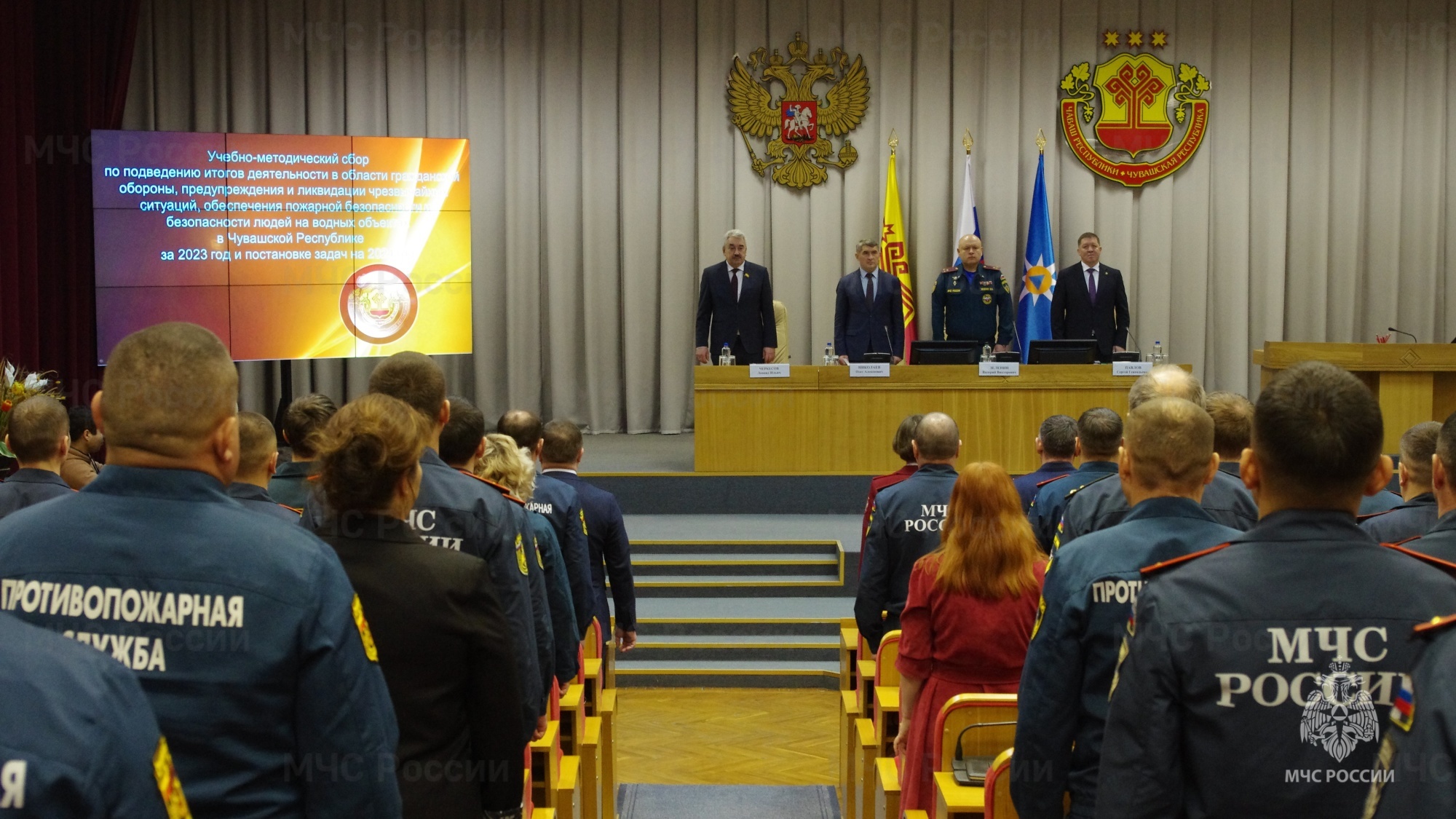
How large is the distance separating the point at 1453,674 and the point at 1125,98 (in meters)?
Result: 9.68

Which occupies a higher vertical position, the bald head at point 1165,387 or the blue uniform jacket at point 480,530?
the bald head at point 1165,387

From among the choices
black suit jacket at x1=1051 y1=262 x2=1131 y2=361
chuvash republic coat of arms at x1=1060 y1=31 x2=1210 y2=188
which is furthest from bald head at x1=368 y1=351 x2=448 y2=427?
chuvash republic coat of arms at x1=1060 y1=31 x2=1210 y2=188

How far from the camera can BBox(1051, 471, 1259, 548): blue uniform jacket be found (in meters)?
2.41

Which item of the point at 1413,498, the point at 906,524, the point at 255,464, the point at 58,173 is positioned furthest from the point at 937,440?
the point at 58,173

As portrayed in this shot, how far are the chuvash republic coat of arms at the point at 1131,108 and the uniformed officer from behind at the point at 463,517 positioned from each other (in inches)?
336

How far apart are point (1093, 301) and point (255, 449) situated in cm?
673

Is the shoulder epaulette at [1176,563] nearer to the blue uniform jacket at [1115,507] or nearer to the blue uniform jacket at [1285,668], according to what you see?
the blue uniform jacket at [1285,668]

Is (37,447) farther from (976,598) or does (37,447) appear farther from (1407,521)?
(1407,521)

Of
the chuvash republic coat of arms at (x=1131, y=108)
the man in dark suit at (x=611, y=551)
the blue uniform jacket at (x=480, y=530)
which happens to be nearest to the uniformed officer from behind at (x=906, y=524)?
the man in dark suit at (x=611, y=551)

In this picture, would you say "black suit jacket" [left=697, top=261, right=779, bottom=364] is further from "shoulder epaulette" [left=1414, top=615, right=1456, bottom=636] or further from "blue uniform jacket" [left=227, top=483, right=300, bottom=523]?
"shoulder epaulette" [left=1414, top=615, right=1456, bottom=636]

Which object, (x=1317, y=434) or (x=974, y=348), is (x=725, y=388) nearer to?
(x=974, y=348)

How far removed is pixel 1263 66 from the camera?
997 cm

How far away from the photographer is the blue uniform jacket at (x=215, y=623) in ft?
4.24

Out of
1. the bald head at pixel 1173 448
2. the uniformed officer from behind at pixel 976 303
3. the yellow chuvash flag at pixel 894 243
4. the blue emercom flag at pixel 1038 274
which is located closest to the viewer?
the bald head at pixel 1173 448
